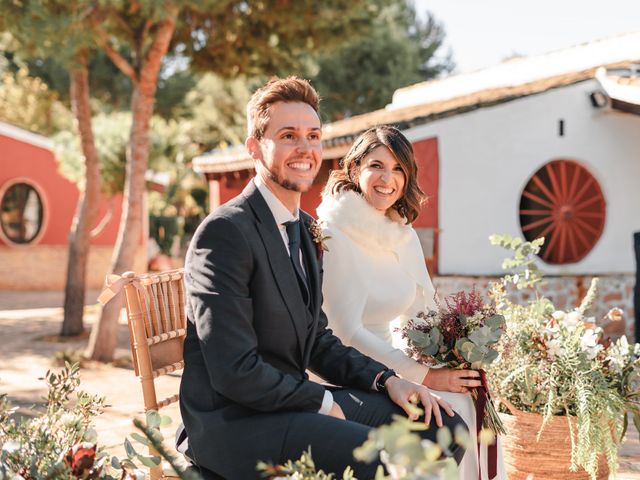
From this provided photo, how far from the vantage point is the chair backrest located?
2430 mm

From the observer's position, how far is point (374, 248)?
3.14m

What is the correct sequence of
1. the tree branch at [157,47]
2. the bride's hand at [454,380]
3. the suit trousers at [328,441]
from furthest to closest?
1. the tree branch at [157,47]
2. the bride's hand at [454,380]
3. the suit trousers at [328,441]

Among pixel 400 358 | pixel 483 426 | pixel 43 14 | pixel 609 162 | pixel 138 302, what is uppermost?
pixel 43 14

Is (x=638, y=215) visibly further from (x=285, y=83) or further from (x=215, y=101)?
(x=215, y=101)

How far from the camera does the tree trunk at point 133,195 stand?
841cm

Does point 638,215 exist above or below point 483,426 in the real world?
above

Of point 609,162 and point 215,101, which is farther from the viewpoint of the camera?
point 215,101

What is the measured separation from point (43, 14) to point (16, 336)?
18.5 feet

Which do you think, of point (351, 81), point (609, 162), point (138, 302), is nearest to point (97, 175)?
point (609, 162)

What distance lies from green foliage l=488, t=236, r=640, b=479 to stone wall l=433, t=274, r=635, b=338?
20.6 feet

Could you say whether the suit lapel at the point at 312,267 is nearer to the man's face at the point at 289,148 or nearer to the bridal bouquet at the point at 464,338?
the man's face at the point at 289,148

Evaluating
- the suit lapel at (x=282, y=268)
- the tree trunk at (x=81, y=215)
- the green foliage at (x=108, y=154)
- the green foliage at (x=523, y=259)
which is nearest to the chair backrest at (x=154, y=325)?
the suit lapel at (x=282, y=268)

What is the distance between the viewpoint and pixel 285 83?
230 centimetres

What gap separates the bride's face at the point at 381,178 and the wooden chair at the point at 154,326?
953 millimetres
